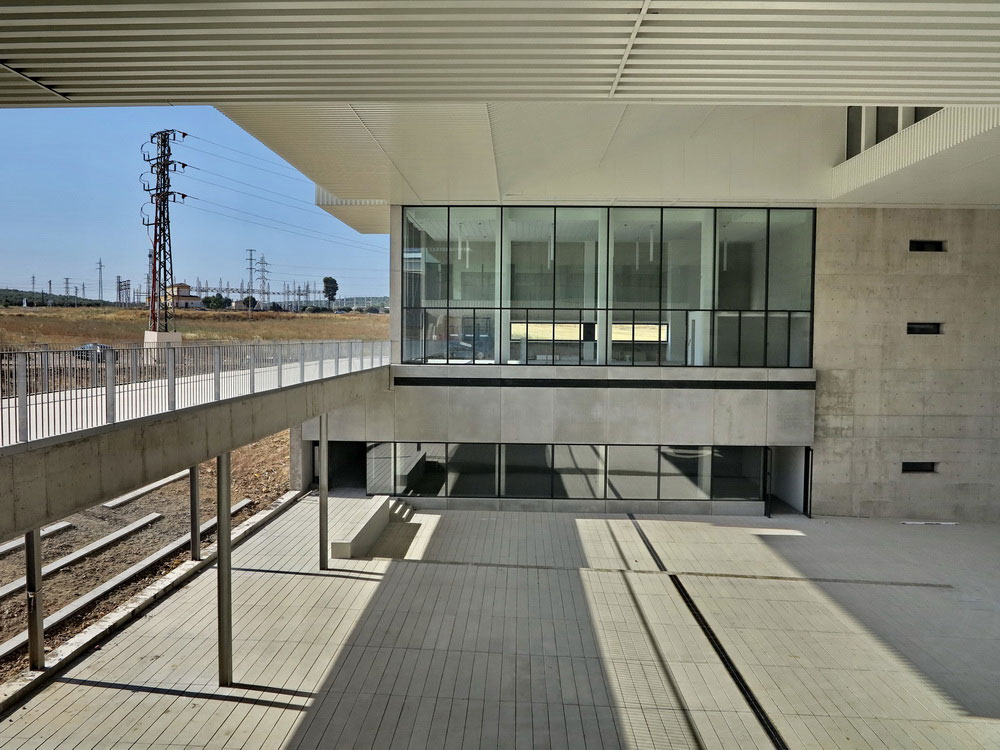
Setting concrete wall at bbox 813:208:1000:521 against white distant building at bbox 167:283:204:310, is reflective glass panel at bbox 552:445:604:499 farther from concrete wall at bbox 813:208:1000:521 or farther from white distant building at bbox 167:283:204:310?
white distant building at bbox 167:283:204:310

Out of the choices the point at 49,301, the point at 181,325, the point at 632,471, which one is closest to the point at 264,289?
the point at 181,325

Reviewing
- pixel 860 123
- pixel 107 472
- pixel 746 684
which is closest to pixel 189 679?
pixel 107 472

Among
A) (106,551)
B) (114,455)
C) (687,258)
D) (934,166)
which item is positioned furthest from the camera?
(687,258)

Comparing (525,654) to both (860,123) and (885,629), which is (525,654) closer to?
(885,629)

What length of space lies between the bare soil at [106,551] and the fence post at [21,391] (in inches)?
284

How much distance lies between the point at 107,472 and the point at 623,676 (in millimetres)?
7461

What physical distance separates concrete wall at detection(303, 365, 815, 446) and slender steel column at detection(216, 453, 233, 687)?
9.68m

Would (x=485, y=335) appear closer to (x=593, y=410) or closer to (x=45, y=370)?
(x=593, y=410)

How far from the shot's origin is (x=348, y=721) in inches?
334

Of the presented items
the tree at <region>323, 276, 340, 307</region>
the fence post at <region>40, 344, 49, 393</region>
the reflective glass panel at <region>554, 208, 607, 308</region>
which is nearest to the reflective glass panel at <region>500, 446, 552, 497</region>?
the reflective glass panel at <region>554, 208, 607, 308</region>

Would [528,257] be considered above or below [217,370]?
above

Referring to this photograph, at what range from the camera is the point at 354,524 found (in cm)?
1664

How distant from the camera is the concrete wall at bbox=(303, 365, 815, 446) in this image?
19734 mm

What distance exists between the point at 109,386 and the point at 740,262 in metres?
17.5
